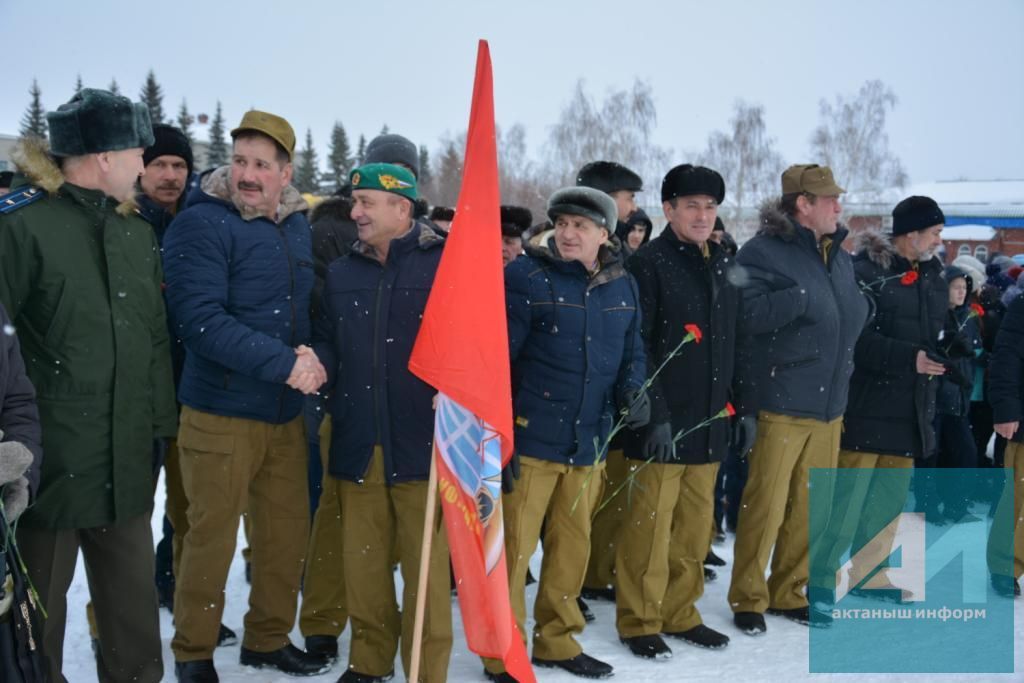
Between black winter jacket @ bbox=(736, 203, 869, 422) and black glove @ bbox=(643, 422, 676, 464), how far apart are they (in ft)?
2.64

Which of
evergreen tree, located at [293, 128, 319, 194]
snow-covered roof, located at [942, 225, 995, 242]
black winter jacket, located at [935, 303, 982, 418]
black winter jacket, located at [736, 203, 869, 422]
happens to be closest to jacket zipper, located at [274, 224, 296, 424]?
black winter jacket, located at [736, 203, 869, 422]

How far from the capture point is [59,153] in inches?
129

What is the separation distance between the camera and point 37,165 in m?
3.19

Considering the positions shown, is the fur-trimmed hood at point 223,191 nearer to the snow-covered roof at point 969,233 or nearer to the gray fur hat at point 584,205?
the gray fur hat at point 584,205

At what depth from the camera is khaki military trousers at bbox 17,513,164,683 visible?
10.9 ft

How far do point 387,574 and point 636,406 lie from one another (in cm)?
146

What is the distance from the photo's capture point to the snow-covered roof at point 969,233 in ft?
89.9

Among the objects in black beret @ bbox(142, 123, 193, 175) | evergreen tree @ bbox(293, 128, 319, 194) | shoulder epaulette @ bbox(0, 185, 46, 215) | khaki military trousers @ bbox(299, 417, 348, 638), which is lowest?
khaki military trousers @ bbox(299, 417, 348, 638)

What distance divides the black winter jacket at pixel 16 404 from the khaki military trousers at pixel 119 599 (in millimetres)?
617

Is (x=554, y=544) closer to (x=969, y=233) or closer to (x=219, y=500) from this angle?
(x=219, y=500)

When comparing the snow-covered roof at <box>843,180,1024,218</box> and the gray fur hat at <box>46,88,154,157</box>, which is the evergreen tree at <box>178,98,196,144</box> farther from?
the gray fur hat at <box>46,88,154,157</box>

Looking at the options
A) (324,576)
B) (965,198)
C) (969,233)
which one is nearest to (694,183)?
(324,576)

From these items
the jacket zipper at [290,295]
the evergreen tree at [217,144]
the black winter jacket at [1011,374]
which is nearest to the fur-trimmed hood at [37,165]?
the jacket zipper at [290,295]

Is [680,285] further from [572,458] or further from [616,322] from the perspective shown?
[572,458]
